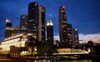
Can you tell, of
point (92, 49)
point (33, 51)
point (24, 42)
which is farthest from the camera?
point (92, 49)

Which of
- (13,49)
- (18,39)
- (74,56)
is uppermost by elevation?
(18,39)

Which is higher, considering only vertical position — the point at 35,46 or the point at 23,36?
the point at 23,36

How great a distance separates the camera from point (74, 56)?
128 m

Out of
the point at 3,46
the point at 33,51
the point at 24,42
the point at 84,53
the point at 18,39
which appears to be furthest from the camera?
the point at 3,46

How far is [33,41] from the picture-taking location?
12306 cm

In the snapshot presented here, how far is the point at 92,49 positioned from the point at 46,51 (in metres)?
72.0

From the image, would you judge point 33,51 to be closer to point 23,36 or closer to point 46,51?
point 46,51

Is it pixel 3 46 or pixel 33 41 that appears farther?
pixel 3 46

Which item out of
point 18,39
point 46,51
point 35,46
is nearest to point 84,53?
point 46,51

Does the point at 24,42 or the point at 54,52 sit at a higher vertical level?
the point at 24,42

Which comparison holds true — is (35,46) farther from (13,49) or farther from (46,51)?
(13,49)

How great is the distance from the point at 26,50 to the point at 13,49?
1484 cm

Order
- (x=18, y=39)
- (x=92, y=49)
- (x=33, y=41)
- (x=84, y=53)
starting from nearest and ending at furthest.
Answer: (x=33, y=41) < (x=84, y=53) < (x=18, y=39) < (x=92, y=49)

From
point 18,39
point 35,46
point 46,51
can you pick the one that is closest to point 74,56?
point 46,51
